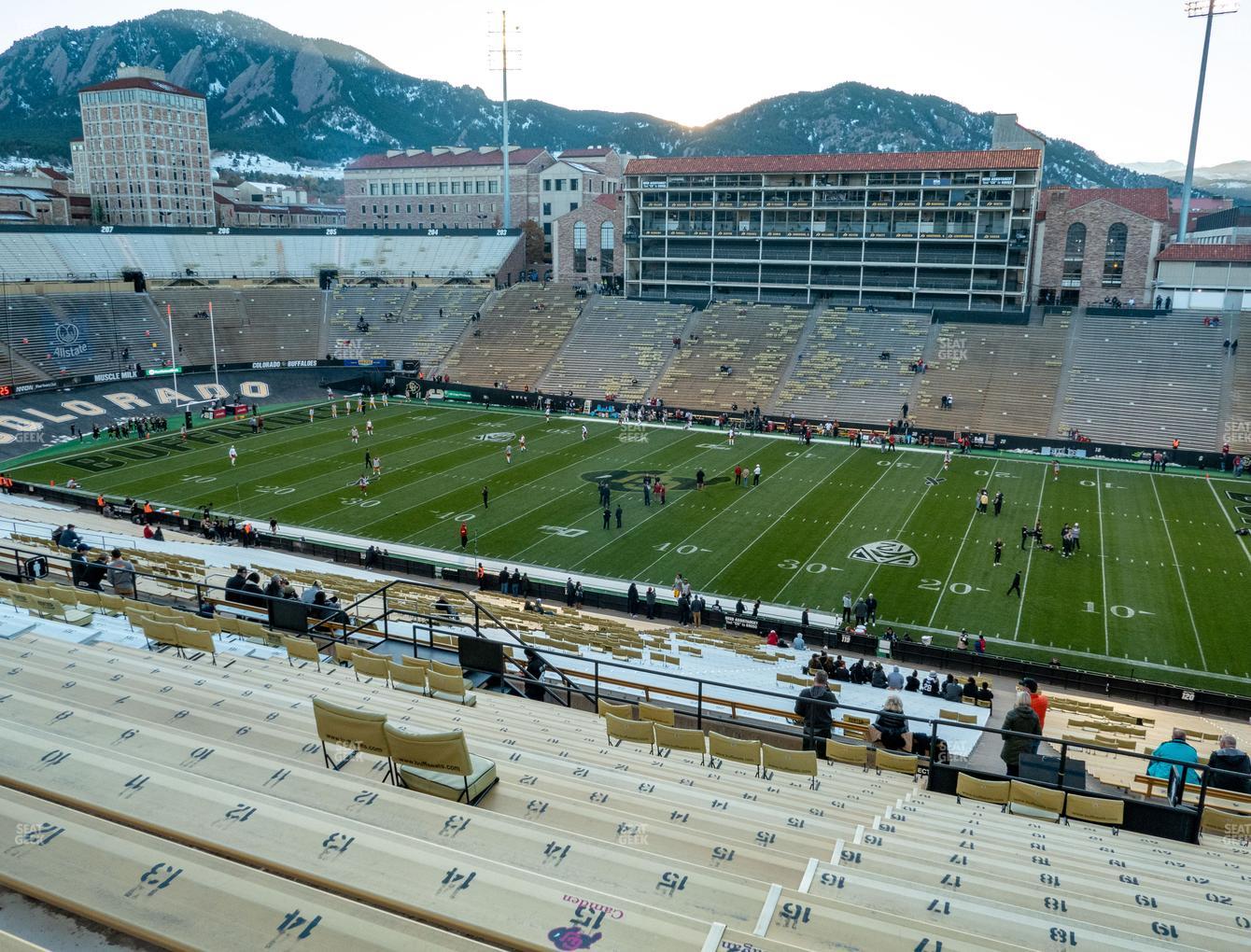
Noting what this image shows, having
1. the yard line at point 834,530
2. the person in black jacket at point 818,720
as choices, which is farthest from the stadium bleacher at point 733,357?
the person in black jacket at point 818,720

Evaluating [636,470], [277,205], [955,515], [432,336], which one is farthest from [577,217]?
[277,205]

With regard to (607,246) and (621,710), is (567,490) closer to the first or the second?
(621,710)

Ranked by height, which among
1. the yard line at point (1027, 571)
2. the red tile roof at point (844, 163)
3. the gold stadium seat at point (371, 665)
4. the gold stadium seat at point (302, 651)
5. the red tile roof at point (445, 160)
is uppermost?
the red tile roof at point (445, 160)

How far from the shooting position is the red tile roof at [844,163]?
62188 mm

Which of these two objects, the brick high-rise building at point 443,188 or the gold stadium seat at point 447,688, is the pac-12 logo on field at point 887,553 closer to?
the gold stadium seat at point 447,688

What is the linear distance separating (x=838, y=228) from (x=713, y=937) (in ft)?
229

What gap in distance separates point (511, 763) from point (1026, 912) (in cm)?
365

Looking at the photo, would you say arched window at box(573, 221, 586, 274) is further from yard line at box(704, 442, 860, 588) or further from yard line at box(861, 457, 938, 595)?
yard line at box(861, 457, 938, 595)

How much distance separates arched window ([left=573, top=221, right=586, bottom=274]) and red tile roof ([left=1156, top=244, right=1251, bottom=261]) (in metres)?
44.5

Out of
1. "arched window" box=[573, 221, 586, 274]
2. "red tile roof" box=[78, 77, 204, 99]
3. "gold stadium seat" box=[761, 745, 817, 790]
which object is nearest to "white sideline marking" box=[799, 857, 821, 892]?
"gold stadium seat" box=[761, 745, 817, 790]

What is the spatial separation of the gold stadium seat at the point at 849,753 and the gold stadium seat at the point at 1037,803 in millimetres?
1961

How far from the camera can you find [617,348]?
66750 millimetres

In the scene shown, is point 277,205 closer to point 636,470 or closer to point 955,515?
point 636,470

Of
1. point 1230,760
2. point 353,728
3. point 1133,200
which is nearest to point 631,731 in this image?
point 353,728
